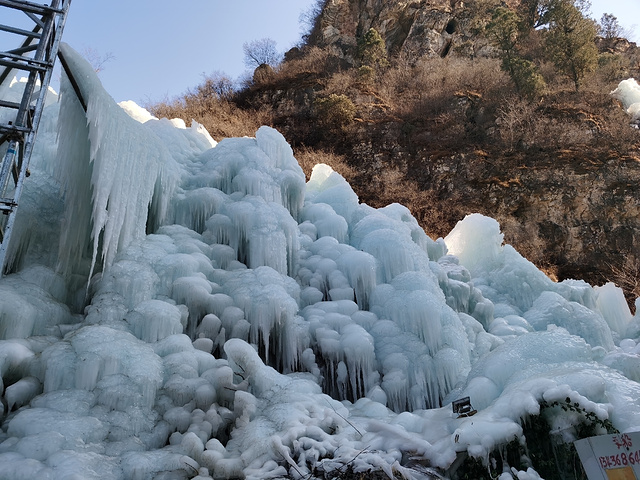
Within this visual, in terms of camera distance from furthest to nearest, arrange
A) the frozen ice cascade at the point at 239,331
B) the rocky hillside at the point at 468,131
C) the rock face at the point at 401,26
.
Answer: the rock face at the point at 401,26 → the rocky hillside at the point at 468,131 → the frozen ice cascade at the point at 239,331

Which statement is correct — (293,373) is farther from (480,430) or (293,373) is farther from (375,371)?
(480,430)

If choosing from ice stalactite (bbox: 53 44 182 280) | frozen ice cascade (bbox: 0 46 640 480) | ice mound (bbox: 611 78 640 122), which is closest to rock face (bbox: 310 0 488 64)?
ice mound (bbox: 611 78 640 122)

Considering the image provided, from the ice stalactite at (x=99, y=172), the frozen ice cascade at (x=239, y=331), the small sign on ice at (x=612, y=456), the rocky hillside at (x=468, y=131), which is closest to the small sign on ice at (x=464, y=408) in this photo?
the frozen ice cascade at (x=239, y=331)

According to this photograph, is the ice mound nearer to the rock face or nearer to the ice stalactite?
the rock face

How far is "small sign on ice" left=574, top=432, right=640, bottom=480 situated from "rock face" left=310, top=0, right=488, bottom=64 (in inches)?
886

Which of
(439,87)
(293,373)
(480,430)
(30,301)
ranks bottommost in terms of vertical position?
(480,430)

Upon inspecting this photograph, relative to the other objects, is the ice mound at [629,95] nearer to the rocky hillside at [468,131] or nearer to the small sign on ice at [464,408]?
the rocky hillside at [468,131]

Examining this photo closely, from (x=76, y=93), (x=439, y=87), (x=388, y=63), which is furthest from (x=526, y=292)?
(x=388, y=63)

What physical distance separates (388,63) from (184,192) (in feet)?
58.8

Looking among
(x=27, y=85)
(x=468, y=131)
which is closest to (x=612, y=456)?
(x=27, y=85)

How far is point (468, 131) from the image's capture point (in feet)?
55.5

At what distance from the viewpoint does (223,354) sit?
5008 millimetres

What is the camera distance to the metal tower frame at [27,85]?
4.20 m

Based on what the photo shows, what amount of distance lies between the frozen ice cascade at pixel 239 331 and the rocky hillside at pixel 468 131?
570cm
